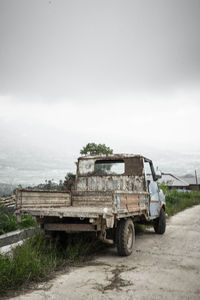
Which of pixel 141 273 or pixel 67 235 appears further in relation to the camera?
pixel 67 235

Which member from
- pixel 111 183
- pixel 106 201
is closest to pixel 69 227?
pixel 106 201

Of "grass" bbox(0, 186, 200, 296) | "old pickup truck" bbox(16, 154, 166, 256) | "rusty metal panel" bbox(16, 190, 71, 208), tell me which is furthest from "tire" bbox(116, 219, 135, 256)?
"rusty metal panel" bbox(16, 190, 71, 208)

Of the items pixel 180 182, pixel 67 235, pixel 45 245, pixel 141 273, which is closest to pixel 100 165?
pixel 67 235

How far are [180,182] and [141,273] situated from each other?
5992cm

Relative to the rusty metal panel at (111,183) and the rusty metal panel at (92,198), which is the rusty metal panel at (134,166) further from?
the rusty metal panel at (92,198)

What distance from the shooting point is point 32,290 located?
376 cm

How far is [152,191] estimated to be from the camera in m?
7.58

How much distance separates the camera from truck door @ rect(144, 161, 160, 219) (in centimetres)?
730

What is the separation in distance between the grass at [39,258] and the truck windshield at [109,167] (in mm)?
1902

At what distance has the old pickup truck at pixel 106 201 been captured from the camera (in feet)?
16.4

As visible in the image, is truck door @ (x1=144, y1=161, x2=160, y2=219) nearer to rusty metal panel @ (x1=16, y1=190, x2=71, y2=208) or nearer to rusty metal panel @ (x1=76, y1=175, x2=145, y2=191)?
rusty metal panel @ (x1=76, y1=175, x2=145, y2=191)

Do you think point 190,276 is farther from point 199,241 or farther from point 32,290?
point 199,241

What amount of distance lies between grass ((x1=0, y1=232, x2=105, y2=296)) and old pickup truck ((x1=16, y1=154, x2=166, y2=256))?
0.37 meters

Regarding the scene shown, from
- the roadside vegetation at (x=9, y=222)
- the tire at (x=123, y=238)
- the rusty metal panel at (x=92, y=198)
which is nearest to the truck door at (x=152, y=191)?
the rusty metal panel at (x=92, y=198)
